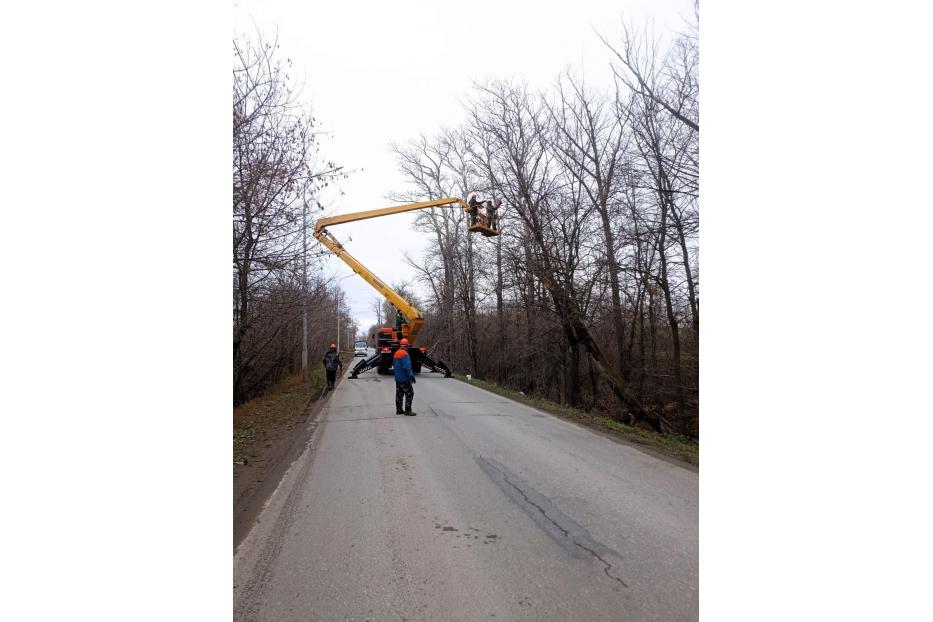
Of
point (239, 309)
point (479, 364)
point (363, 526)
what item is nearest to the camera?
point (363, 526)

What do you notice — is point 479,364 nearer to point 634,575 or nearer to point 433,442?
point 433,442

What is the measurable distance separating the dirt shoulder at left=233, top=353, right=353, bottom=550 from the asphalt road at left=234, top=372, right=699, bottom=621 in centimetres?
16

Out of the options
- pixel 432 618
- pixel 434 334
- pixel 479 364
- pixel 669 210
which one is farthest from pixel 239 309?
pixel 434 334

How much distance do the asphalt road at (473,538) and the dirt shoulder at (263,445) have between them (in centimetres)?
16

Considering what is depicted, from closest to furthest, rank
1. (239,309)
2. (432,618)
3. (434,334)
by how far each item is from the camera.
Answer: (432,618), (239,309), (434,334)

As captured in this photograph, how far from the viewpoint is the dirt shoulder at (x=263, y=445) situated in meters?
3.54

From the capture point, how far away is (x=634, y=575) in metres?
2.27

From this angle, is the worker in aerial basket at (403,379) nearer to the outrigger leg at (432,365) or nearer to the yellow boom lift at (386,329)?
the yellow boom lift at (386,329)

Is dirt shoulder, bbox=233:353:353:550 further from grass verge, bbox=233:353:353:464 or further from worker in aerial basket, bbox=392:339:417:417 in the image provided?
worker in aerial basket, bbox=392:339:417:417

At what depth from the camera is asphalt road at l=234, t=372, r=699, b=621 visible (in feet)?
6.64

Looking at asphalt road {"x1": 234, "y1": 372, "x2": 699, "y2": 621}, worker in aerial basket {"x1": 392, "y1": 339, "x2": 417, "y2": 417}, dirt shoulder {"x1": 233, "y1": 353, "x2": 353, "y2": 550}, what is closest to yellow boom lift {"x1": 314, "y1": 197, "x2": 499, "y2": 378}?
dirt shoulder {"x1": 233, "y1": 353, "x2": 353, "y2": 550}

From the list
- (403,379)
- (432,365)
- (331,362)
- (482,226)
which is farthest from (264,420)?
(432,365)

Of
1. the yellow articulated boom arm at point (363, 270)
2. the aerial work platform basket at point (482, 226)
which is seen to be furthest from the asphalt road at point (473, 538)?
the yellow articulated boom arm at point (363, 270)

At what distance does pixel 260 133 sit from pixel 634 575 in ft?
15.1
